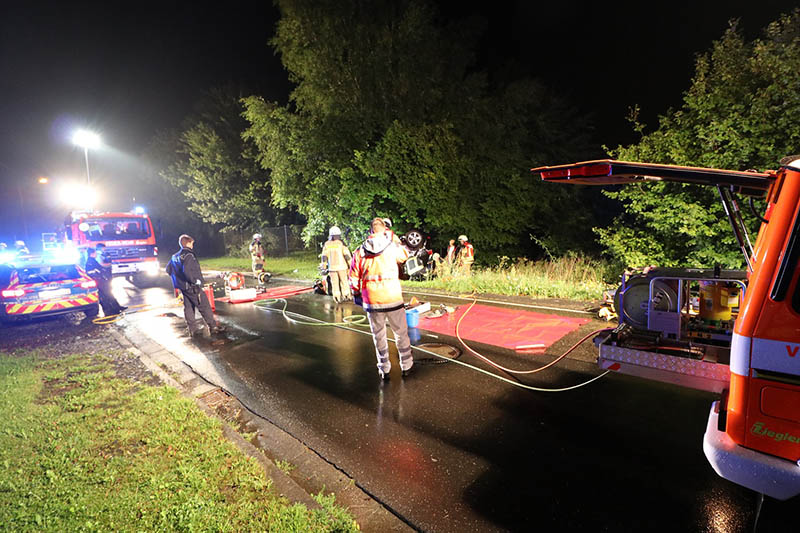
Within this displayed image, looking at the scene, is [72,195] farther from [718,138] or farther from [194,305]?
[718,138]

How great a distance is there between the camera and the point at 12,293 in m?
8.74

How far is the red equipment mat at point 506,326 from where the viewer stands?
248 inches

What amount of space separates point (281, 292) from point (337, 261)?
11.6 ft

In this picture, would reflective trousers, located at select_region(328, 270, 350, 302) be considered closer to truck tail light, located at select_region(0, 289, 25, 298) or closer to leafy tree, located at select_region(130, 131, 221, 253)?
truck tail light, located at select_region(0, 289, 25, 298)

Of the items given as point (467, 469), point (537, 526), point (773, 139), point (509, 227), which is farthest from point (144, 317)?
point (773, 139)

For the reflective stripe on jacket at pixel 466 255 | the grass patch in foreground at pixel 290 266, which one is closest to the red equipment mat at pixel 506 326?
the reflective stripe on jacket at pixel 466 255

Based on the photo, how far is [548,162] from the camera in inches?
598

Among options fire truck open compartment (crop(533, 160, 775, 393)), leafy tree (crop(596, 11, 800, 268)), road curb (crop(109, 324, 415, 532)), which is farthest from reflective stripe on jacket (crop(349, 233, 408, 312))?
leafy tree (crop(596, 11, 800, 268))

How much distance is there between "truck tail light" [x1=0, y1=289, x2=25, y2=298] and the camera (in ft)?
28.5

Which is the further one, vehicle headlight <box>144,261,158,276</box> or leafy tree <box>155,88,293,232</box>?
leafy tree <box>155,88,293,232</box>

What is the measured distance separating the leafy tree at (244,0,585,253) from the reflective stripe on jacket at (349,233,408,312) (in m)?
9.45

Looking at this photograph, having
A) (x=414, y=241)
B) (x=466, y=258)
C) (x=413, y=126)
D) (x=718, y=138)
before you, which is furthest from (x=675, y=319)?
(x=413, y=126)

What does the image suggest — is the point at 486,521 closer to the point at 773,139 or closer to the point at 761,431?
the point at 761,431

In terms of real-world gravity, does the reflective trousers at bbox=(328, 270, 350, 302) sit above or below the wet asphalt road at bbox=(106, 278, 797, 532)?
above
